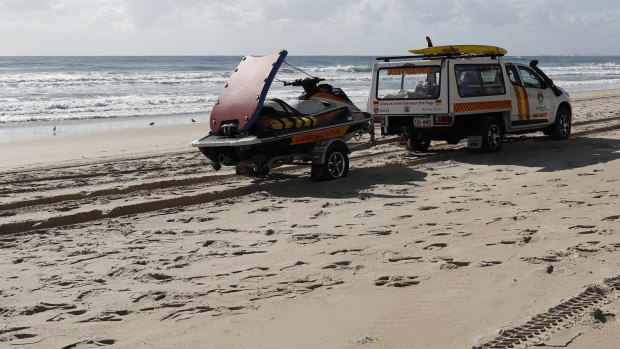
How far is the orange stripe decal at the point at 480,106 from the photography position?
41.4 ft

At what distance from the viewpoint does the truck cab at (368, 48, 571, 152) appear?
41.4ft

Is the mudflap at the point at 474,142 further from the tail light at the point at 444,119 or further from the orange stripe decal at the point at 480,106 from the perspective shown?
the tail light at the point at 444,119

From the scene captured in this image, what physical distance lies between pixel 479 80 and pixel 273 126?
471cm

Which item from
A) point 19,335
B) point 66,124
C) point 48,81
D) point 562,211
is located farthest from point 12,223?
point 48,81

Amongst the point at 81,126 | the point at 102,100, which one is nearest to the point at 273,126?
the point at 81,126

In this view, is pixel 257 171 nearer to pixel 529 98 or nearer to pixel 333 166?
pixel 333 166

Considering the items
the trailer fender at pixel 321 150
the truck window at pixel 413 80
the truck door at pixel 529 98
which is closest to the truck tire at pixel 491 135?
the truck door at pixel 529 98

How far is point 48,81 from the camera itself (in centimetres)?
4572

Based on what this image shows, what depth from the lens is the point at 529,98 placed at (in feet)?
46.9

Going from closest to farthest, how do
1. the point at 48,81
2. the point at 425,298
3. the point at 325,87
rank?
the point at 425,298 < the point at 325,87 < the point at 48,81

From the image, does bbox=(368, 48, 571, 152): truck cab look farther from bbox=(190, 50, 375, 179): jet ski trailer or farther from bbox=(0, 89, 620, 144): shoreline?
bbox=(0, 89, 620, 144): shoreline

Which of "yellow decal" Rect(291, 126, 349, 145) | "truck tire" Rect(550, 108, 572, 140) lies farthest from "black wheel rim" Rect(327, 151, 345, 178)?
"truck tire" Rect(550, 108, 572, 140)

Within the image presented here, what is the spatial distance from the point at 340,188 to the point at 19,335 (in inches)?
239

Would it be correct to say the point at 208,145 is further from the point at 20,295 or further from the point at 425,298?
the point at 425,298
